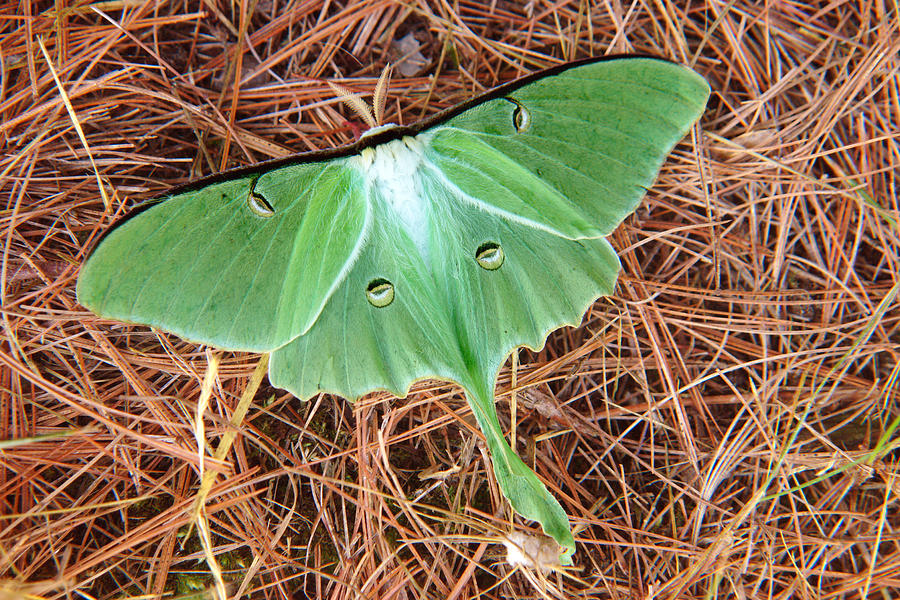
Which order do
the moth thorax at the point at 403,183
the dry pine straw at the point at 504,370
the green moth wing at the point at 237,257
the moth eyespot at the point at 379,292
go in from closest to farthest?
the green moth wing at the point at 237,257, the moth thorax at the point at 403,183, the moth eyespot at the point at 379,292, the dry pine straw at the point at 504,370

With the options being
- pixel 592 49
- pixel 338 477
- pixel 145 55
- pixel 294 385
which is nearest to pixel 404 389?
pixel 294 385

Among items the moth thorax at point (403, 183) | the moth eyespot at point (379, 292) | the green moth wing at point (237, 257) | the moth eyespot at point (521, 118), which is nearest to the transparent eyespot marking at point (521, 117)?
the moth eyespot at point (521, 118)

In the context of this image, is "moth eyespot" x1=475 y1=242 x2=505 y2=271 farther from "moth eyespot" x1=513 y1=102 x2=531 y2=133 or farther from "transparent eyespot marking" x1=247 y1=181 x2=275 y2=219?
"transparent eyespot marking" x1=247 y1=181 x2=275 y2=219

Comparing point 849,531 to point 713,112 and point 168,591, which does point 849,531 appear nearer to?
point 713,112

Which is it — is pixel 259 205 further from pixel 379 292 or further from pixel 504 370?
pixel 504 370

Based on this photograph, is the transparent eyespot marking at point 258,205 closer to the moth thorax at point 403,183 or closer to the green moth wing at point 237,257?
the green moth wing at point 237,257

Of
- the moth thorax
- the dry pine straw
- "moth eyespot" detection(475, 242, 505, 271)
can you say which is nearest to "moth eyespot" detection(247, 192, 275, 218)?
the moth thorax
